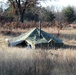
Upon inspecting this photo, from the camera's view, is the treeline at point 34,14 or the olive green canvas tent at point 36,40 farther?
the treeline at point 34,14

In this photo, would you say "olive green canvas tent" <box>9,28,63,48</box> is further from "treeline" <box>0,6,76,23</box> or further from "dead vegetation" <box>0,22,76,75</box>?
"treeline" <box>0,6,76,23</box>

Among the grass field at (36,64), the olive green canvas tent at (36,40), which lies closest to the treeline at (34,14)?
the olive green canvas tent at (36,40)

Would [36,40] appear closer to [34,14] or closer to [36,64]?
[36,64]

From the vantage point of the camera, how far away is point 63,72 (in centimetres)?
788

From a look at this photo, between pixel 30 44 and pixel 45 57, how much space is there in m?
6.52

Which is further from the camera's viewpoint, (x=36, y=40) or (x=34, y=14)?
(x=34, y=14)

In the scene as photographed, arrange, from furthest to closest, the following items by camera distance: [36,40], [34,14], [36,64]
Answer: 1. [34,14]
2. [36,40]
3. [36,64]

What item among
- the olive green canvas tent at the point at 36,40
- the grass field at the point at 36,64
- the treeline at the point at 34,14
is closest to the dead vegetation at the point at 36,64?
the grass field at the point at 36,64

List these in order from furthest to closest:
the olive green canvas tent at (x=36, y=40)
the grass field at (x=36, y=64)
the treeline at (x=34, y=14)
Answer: the treeline at (x=34, y=14)
the olive green canvas tent at (x=36, y=40)
the grass field at (x=36, y=64)

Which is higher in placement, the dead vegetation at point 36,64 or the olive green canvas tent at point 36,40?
the dead vegetation at point 36,64

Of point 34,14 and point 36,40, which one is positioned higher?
point 34,14

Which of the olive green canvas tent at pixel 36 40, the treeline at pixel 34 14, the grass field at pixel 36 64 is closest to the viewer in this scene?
the grass field at pixel 36 64

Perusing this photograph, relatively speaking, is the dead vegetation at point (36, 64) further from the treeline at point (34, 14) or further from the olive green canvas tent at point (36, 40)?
the treeline at point (34, 14)

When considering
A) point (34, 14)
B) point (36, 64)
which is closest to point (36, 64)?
point (36, 64)
